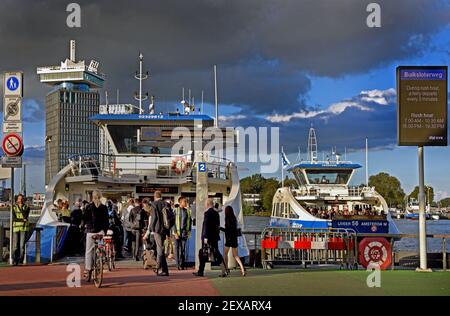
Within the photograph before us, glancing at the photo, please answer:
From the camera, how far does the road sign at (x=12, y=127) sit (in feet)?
56.3

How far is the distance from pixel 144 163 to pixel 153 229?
8.82 metres

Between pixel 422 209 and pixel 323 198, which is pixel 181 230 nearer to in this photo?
pixel 422 209

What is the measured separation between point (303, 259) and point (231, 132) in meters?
6.36

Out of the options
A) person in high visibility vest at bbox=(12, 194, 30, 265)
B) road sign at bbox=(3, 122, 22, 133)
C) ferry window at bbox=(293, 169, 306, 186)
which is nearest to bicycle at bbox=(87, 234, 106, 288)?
person in high visibility vest at bbox=(12, 194, 30, 265)

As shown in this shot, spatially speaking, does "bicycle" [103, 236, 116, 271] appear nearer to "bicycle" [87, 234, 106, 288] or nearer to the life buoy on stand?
"bicycle" [87, 234, 106, 288]

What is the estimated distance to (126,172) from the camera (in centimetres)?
2295

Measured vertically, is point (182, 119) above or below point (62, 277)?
above

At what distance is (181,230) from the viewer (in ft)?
52.8

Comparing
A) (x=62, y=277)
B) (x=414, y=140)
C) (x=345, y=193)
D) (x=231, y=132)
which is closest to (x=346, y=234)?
(x=414, y=140)

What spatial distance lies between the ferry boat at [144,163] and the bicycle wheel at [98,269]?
880 cm

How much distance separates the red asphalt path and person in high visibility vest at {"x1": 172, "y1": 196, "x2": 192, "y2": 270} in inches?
18.3

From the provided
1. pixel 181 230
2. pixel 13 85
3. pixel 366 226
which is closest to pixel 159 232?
pixel 181 230
